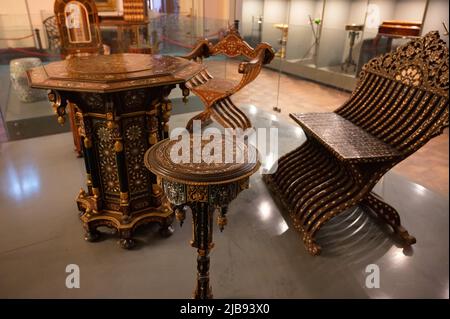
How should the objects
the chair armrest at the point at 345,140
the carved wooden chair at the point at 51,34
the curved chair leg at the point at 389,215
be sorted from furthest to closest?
the carved wooden chair at the point at 51,34
the curved chair leg at the point at 389,215
the chair armrest at the point at 345,140

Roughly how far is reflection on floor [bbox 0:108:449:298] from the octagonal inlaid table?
16 centimetres

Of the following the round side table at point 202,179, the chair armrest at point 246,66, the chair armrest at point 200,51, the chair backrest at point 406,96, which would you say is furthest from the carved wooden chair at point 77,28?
the chair backrest at point 406,96

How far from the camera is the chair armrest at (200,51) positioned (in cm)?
355

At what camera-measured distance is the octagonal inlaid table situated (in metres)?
1.70

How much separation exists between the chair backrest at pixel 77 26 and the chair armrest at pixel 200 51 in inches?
37.1

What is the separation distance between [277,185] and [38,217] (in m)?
1.75

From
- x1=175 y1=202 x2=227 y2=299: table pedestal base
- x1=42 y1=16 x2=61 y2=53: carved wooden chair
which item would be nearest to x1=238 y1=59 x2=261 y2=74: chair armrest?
x1=175 y1=202 x2=227 y2=299: table pedestal base

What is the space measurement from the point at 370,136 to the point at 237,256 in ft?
3.85

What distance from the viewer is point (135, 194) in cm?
212

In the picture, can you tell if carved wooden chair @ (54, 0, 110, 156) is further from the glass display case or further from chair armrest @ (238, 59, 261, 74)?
the glass display case

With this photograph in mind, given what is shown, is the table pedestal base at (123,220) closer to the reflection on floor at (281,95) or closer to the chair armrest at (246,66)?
the chair armrest at (246,66)

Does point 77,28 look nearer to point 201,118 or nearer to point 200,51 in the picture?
point 200,51

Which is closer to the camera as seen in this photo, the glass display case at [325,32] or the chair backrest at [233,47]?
the chair backrest at [233,47]

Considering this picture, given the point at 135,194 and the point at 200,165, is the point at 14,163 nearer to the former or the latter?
the point at 135,194
